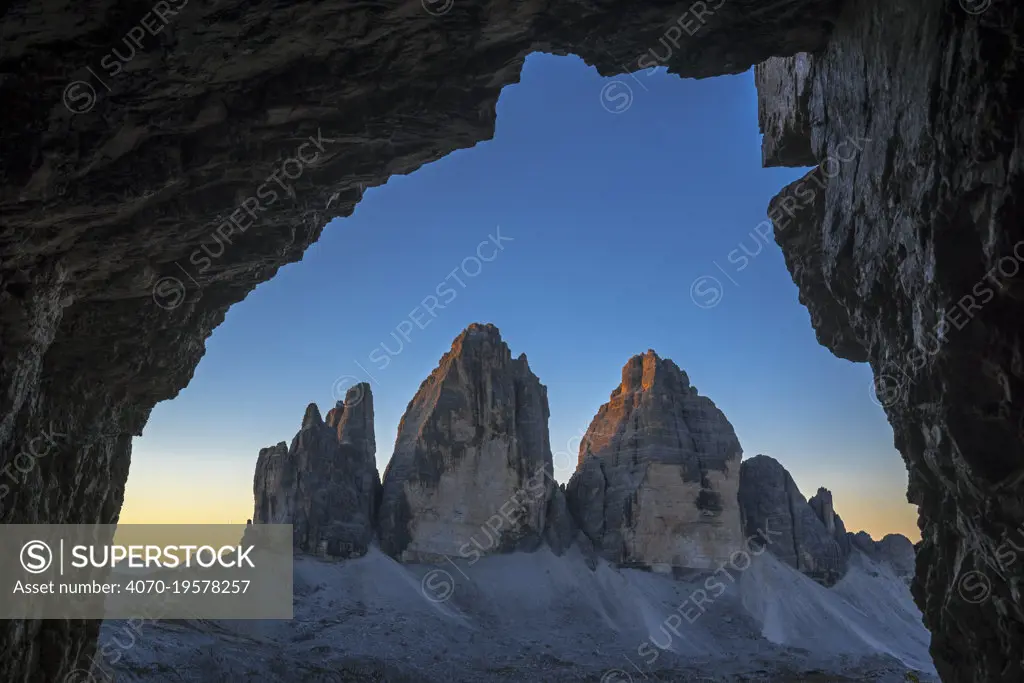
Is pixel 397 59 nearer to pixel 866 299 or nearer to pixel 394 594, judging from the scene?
pixel 866 299

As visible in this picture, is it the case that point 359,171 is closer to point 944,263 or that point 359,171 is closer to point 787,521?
point 944,263

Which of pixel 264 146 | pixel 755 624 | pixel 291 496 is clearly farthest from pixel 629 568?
pixel 264 146

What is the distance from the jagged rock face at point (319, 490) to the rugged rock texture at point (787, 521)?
47649 mm

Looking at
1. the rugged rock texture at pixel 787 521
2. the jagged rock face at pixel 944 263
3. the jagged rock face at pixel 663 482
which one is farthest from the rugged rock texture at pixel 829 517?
the jagged rock face at pixel 944 263

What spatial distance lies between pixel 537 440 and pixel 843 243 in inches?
2997

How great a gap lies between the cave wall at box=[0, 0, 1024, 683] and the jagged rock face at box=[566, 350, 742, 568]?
71.8m

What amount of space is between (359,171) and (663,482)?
7687cm

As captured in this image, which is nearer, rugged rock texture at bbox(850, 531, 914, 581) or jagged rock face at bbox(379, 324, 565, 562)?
jagged rock face at bbox(379, 324, 565, 562)

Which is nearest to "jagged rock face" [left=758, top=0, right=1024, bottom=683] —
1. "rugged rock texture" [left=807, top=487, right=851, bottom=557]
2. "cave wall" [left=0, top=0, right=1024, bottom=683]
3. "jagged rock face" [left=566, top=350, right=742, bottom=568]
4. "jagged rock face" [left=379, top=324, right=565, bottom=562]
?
"cave wall" [left=0, top=0, right=1024, bottom=683]

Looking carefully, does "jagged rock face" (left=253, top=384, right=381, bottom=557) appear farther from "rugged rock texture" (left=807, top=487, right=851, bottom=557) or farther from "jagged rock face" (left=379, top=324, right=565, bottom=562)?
"rugged rock texture" (left=807, top=487, right=851, bottom=557)

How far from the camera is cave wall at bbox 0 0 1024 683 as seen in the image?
332 inches

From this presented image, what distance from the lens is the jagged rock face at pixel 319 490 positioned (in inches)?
2840

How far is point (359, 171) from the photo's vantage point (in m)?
12.8

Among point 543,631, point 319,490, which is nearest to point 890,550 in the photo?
point 543,631
